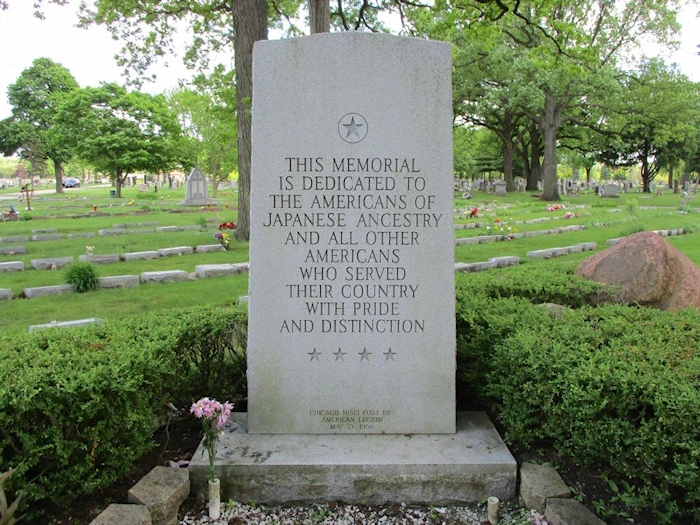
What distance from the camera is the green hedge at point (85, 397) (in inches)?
98.5

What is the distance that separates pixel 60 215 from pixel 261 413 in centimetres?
2226

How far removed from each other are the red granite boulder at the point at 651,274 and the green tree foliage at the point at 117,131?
119 ft

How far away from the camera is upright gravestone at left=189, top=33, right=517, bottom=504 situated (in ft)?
11.1

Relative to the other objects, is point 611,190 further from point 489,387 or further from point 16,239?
point 489,387

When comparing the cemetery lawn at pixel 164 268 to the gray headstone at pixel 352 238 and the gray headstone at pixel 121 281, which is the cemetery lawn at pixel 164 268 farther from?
the gray headstone at pixel 352 238

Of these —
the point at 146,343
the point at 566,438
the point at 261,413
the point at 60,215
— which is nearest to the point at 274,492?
the point at 261,413

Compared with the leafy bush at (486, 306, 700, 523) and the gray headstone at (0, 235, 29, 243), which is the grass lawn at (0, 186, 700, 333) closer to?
the gray headstone at (0, 235, 29, 243)

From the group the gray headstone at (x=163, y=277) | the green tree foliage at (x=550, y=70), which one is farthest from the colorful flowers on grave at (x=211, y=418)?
the green tree foliage at (x=550, y=70)

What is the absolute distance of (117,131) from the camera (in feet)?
128

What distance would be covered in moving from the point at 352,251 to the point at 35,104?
196ft

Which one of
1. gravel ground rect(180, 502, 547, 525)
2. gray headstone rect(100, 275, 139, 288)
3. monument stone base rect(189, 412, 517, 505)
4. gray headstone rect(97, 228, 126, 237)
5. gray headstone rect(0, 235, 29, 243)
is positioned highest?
gray headstone rect(97, 228, 126, 237)

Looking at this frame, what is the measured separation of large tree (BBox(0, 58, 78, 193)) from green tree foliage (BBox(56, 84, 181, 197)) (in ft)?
33.5

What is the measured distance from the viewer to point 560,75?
27797mm

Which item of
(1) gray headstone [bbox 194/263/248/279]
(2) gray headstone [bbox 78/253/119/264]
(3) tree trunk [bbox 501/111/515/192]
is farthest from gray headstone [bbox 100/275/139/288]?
(3) tree trunk [bbox 501/111/515/192]
